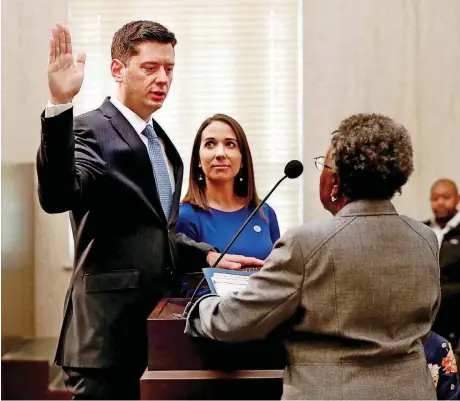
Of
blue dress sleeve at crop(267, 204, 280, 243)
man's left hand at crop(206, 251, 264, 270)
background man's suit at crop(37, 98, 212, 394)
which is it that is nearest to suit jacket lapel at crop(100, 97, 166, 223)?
background man's suit at crop(37, 98, 212, 394)

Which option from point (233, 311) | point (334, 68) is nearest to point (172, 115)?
point (334, 68)

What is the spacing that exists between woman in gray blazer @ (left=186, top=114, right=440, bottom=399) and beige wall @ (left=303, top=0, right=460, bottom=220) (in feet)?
7.50

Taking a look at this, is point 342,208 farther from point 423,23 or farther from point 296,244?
point 423,23

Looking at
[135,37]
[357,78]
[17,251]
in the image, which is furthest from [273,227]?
[17,251]

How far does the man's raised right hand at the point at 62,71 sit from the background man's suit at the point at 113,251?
9.1 inches

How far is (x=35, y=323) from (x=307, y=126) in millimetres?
1813

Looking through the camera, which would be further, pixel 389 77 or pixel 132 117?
pixel 389 77

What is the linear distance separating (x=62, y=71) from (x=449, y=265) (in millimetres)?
2372

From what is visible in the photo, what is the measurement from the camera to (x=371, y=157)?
4.36 ft

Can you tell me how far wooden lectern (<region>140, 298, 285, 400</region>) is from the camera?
139 cm

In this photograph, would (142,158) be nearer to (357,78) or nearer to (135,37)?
(135,37)

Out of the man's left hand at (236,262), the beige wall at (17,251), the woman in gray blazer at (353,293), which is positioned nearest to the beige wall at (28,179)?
the beige wall at (17,251)

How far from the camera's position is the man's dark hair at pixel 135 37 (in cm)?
191

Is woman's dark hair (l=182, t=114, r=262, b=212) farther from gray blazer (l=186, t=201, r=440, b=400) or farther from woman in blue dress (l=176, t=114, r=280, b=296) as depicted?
gray blazer (l=186, t=201, r=440, b=400)
